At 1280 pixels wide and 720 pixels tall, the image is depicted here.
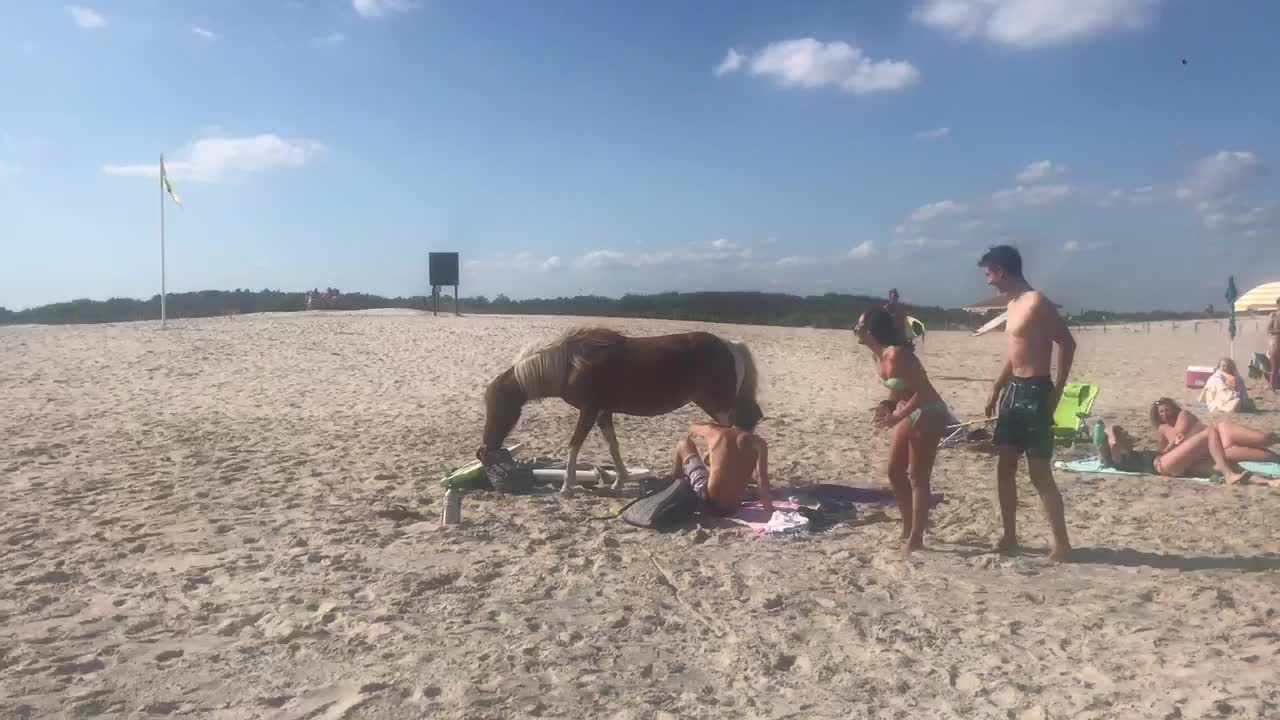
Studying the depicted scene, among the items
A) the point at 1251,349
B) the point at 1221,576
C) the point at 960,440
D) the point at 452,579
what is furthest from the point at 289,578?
the point at 1251,349

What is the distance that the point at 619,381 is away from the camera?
Result: 727cm

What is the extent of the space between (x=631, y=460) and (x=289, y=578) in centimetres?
450

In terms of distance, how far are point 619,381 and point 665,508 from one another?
1553 millimetres

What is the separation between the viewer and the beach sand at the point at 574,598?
3.45 metres

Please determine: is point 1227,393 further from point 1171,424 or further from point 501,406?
point 501,406

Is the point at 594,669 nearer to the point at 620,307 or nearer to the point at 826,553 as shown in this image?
the point at 826,553

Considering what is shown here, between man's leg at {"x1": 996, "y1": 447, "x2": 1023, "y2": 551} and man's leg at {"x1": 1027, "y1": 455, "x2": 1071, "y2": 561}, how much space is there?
0.10 meters

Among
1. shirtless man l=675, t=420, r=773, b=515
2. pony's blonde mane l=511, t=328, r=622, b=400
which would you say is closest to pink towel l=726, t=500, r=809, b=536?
shirtless man l=675, t=420, r=773, b=515

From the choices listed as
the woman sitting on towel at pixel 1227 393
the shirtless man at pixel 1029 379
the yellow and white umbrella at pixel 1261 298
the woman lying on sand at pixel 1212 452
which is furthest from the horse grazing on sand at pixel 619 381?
the yellow and white umbrella at pixel 1261 298

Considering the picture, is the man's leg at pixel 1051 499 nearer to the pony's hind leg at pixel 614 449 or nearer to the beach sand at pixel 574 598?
the beach sand at pixel 574 598

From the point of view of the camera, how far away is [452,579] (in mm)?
4926

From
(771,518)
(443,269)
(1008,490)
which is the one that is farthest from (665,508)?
(443,269)

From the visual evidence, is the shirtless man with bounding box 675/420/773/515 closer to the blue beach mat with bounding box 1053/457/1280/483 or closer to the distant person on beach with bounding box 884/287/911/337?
the distant person on beach with bounding box 884/287/911/337

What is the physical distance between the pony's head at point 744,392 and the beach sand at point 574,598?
0.78 meters
